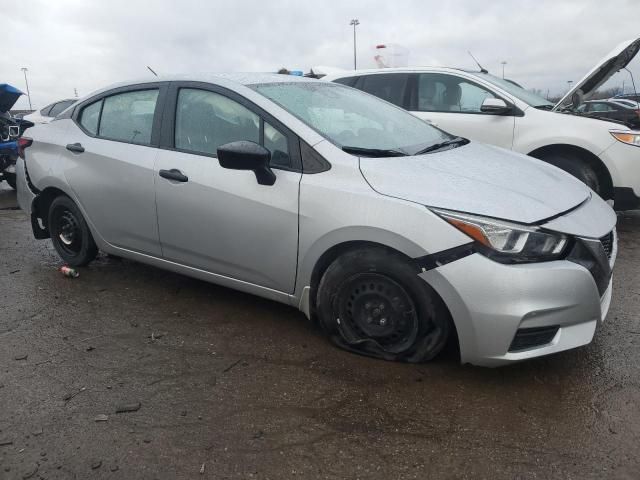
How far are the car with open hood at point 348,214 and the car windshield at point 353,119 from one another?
0.02 m

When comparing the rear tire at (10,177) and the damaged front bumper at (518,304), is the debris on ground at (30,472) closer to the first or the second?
the damaged front bumper at (518,304)

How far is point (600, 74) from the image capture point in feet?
20.7

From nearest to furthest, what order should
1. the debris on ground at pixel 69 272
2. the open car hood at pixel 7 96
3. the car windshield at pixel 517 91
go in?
the debris on ground at pixel 69 272 → the car windshield at pixel 517 91 → the open car hood at pixel 7 96

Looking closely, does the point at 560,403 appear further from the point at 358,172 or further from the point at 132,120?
the point at 132,120

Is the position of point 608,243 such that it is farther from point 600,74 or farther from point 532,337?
point 600,74

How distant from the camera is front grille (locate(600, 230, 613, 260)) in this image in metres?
2.85

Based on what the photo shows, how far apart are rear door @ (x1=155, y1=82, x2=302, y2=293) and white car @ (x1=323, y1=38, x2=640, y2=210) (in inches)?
133

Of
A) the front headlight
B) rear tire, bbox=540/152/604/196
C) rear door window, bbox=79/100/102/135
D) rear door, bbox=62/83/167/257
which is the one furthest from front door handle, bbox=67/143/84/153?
rear tire, bbox=540/152/604/196

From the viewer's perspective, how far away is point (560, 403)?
265 centimetres

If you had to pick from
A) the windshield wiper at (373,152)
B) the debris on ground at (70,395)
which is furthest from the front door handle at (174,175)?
the debris on ground at (70,395)

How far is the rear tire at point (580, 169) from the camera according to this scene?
5770mm

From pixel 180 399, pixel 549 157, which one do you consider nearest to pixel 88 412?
pixel 180 399

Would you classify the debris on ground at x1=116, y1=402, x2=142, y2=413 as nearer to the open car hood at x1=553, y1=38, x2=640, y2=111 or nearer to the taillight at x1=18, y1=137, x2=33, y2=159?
the taillight at x1=18, y1=137, x2=33, y2=159

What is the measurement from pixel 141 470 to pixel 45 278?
2928 millimetres
